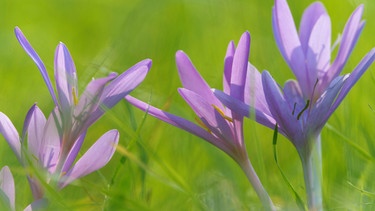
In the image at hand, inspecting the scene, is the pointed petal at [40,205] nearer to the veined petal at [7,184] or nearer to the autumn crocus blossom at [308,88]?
the veined petal at [7,184]

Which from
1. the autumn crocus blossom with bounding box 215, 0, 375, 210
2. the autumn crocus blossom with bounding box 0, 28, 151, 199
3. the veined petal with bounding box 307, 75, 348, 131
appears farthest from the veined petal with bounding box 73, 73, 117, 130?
the veined petal with bounding box 307, 75, 348, 131

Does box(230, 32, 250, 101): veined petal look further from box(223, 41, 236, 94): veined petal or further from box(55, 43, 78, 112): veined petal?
box(55, 43, 78, 112): veined petal

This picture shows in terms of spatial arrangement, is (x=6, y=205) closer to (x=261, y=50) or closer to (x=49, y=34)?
(x=261, y=50)

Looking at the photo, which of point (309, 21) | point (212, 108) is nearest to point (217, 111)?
point (212, 108)

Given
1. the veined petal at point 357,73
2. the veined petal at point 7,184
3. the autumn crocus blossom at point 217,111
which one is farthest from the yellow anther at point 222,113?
the veined petal at point 7,184

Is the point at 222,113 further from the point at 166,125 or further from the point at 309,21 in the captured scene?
the point at 166,125

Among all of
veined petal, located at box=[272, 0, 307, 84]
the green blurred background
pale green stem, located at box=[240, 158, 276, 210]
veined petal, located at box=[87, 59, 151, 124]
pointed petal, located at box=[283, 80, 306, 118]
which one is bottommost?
the green blurred background
